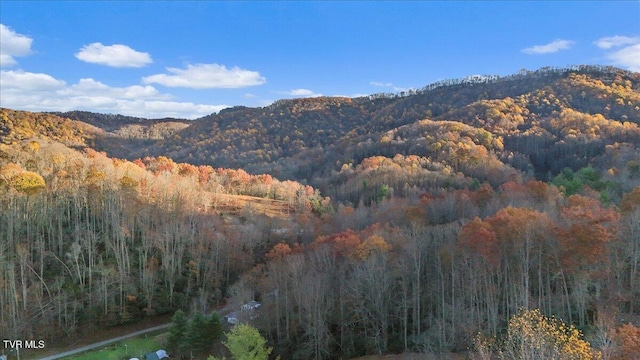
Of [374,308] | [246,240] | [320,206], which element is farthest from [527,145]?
[374,308]

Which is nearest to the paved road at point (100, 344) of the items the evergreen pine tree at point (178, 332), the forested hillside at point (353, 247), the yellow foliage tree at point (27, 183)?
the forested hillside at point (353, 247)

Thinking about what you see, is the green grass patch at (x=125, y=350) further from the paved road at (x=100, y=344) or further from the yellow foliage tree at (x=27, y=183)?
the yellow foliage tree at (x=27, y=183)

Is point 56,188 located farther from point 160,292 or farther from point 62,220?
point 160,292

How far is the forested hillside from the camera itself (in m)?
31.4

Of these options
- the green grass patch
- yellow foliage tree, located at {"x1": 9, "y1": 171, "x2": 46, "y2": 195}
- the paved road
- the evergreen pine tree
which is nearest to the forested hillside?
yellow foliage tree, located at {"x1": 9, "y1": 171, "x2": 46, "y2": 195}

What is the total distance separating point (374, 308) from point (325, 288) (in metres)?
4.55

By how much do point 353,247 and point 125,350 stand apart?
929 inches

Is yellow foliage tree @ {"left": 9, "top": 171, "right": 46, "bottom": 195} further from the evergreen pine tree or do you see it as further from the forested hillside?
the evergreen pine tree

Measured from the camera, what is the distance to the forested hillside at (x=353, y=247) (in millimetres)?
31406

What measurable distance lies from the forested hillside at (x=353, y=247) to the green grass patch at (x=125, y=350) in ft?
18.2

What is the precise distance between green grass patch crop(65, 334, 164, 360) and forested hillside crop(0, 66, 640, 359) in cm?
555

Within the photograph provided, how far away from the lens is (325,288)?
122ft

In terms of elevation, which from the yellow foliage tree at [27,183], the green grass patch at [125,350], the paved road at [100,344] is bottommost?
the paved road at [100,344]

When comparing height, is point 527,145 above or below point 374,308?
above
